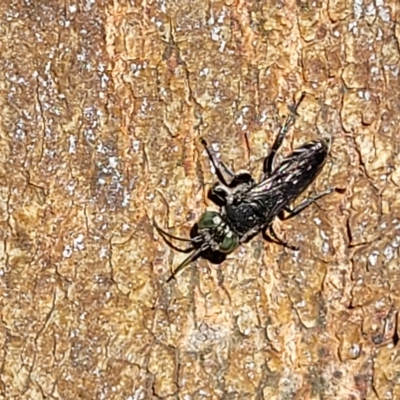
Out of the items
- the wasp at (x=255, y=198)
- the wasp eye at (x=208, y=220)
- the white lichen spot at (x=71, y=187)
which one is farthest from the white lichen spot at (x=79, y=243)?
the wasp eye at (x=208, y=220)

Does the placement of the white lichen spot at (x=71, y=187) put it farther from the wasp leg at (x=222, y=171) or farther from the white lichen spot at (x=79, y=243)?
the wasp leg at (x=222, y=171)

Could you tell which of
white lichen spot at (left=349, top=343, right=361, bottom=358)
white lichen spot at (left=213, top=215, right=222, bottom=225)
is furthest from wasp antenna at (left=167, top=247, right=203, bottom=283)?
white lichen spot at (left=349, top=343, right=361, bottom=358)

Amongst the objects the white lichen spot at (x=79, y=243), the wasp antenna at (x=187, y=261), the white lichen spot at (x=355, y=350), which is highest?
the white lichen spot at (x=79, y=243)

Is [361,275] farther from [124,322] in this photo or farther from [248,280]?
[124,322]

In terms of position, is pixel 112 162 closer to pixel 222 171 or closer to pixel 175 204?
pixel 175 204

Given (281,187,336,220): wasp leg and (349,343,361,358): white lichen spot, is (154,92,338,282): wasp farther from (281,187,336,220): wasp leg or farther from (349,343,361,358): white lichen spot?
(349,343,361,358): white lichen spot

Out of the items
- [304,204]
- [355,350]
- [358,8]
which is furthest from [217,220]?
[358,8]
